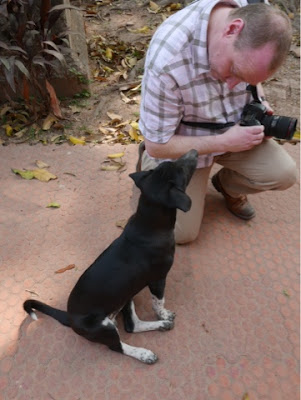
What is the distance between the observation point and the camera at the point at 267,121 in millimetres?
2322

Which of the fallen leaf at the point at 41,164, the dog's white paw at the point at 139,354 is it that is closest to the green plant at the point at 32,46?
the fallen leaf at the point at 41,164

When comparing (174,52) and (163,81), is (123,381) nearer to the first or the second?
(163,81)

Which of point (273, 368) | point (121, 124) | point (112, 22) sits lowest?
point (273, 368)

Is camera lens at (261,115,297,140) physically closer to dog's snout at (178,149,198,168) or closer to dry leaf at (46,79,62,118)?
dog's snout at (178,149,198,168)

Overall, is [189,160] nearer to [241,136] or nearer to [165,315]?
[241,136]

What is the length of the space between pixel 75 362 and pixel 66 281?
0.56 metres

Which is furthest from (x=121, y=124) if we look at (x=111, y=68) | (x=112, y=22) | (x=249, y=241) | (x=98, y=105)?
(x=112, y=22)

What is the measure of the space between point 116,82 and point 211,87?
8.65 feet

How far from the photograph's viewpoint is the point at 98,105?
13.9ft

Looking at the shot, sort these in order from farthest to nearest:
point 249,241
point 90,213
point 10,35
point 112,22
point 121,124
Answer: point 112,22 → point 121,124 → point 10,35 → point 90,213 → point 249,241

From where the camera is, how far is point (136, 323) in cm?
223

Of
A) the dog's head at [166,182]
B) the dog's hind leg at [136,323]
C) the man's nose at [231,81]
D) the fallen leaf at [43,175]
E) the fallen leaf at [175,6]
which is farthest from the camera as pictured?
the fallen leaf at [175,6]

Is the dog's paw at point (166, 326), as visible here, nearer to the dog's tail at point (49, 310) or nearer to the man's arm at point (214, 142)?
the dog's tail at point (49, 310)

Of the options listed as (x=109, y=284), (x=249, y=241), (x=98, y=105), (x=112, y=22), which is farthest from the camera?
(x=112, y=22)
